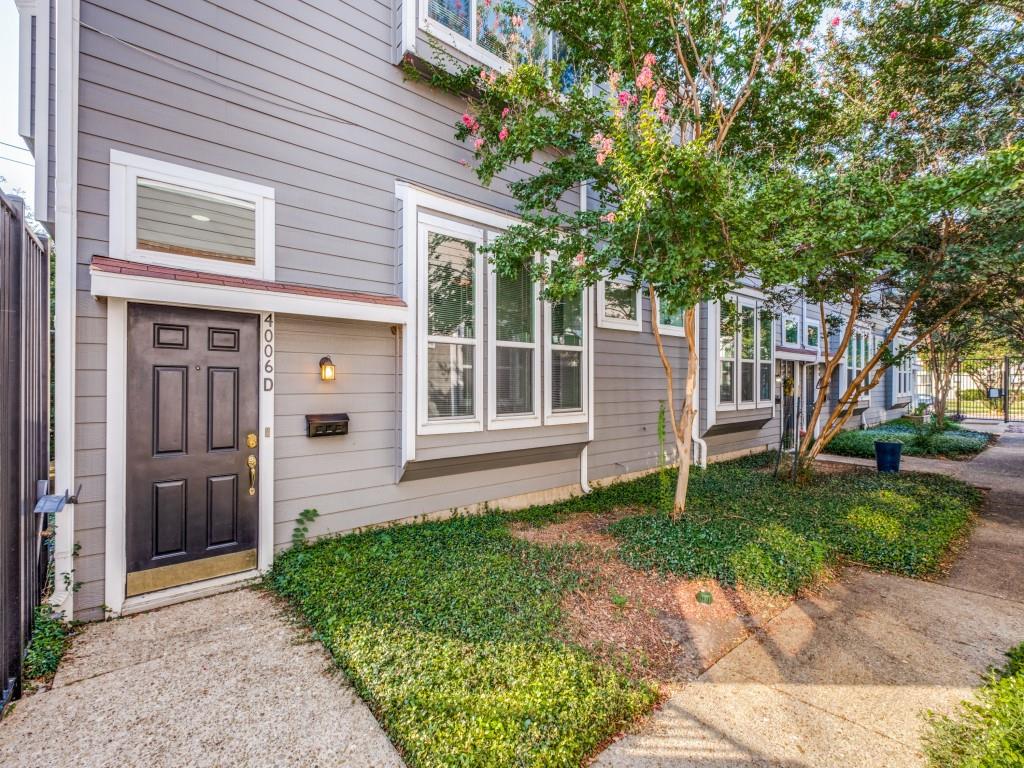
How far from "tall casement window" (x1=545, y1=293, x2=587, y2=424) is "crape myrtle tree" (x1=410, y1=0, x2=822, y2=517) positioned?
0.80 meters

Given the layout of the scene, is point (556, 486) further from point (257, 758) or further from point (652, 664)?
point (257, 758)

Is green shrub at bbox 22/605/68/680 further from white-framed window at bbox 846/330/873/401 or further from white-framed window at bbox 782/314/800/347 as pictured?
white-framed window at bbox 846/330/873/401

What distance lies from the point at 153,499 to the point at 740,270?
5.00m

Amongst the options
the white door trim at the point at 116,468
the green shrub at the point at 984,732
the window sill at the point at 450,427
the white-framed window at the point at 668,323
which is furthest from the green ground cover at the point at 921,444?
the white door trim at the point at 116,468

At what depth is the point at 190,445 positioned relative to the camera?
3312 mm

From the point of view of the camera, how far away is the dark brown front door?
3.14 metres

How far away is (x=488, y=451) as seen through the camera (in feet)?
15.9

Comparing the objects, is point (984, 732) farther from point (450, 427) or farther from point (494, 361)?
point (494, 361)

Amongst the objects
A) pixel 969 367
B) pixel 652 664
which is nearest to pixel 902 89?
pixel 652 664

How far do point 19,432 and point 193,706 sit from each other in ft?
5.27

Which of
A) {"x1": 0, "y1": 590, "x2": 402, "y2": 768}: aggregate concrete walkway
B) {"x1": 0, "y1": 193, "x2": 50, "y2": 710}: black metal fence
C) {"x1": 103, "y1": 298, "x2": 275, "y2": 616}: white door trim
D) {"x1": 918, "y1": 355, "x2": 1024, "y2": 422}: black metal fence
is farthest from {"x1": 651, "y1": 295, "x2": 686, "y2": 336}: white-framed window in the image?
{"x1": 918, "y1": 355, "x2": 1024, "y2": 422}: black metal fence

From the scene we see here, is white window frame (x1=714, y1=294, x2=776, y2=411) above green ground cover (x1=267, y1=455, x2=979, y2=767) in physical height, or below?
above

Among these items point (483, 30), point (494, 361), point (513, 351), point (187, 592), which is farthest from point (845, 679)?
point (483, 30)

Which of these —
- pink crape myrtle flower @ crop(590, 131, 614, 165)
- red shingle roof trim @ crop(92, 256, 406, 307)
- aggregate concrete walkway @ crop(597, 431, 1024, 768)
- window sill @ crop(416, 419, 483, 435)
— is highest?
pink crape myrtle flower @ crop(590, 131, 614, 165)
